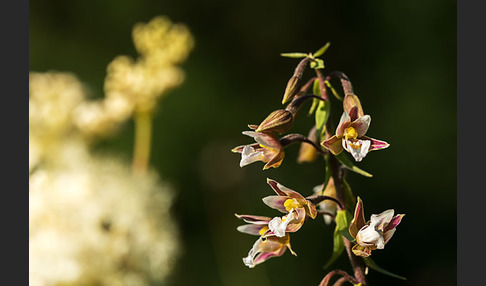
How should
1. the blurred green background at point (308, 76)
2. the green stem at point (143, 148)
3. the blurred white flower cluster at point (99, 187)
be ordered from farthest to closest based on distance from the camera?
the blurred green background at point (308, 76)
the green stem at point (143, 148)
the blurred white flower cluster at point (99, 187)

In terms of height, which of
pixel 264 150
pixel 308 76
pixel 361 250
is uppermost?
pixel 308 76

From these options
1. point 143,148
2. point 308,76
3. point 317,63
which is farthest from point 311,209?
point 308,76

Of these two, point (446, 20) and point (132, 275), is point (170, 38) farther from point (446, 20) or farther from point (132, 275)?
point (446, 20)

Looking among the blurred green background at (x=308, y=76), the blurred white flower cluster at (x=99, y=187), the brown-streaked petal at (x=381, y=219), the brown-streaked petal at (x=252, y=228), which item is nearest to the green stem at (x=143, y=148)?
the blurred white flower cluster at (x=99, y=187)

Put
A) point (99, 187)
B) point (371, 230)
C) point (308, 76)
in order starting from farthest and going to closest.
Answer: point (308, 76) < point (99, 187) < point (371, 230)

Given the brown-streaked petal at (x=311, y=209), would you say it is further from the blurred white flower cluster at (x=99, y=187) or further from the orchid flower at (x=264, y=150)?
the blurred white flower cluster at (x=99, y=187)

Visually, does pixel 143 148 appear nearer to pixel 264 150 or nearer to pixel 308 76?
pixel 264 150

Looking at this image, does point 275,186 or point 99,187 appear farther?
point 99,187
